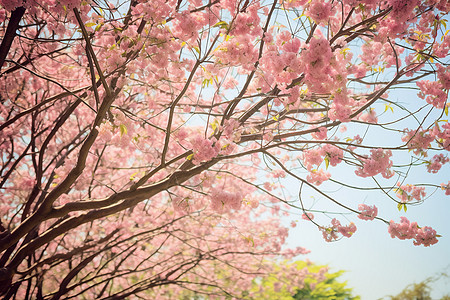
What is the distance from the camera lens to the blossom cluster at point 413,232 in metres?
2.77

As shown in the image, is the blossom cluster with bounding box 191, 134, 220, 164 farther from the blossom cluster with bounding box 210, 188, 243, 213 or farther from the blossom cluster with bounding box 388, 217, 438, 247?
the blossom cluster with bounding box 388, 217, 438, 247

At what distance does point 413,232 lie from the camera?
282cm

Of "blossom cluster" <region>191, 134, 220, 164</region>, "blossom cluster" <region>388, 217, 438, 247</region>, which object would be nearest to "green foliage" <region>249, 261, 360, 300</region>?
"blossom cluster" <region>388, 217, 438, 247</region>

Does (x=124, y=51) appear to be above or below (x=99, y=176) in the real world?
below

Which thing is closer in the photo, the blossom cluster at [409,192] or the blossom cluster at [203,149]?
the blossom cluster at [203,149]

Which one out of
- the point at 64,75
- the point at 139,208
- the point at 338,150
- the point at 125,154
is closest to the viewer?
the point at 338,150

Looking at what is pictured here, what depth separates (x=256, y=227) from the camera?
310 inches

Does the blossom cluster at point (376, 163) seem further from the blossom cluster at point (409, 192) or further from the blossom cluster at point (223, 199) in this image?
the blossom cluster at point (223, 199)

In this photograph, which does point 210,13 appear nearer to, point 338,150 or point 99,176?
point 338,150

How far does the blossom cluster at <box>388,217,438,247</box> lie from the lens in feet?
9.10

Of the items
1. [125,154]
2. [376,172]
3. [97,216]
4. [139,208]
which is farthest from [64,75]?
[376,172]

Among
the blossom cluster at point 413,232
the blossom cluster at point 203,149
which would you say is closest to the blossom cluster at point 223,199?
the blossom cluster at point 203,149

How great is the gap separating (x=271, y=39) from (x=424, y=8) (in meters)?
1.05

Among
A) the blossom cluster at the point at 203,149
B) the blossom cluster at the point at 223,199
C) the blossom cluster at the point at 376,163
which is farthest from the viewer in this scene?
the blossom cluster at the point at 223,199
